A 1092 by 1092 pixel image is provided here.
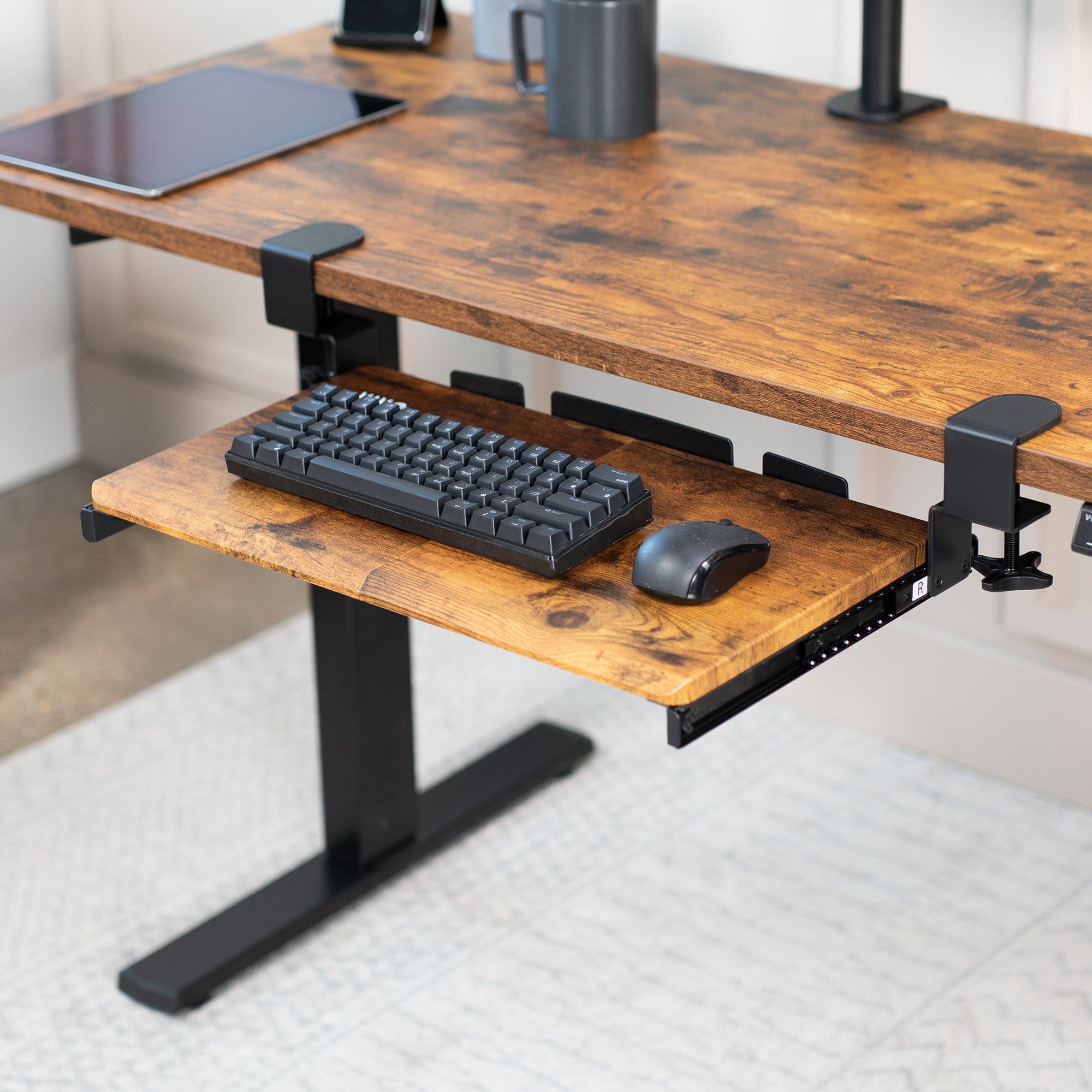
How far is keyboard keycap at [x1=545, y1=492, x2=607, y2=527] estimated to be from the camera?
1.09 meters

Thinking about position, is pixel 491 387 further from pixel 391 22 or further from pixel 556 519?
pixel 391 22

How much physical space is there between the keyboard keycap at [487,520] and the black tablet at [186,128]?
0.57 metres

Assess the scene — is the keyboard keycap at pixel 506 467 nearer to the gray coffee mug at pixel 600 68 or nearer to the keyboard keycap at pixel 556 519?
the keyboard keycap at pixel 556 519

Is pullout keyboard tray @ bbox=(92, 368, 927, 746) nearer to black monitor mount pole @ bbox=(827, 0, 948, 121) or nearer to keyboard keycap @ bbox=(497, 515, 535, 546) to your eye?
keyboard keycap @ bbox=(497, 515, 535, 546)

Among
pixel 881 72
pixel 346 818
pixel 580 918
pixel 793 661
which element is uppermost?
pixel 881 72

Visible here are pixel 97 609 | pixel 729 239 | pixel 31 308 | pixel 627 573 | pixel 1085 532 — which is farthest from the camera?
pixel 31 308

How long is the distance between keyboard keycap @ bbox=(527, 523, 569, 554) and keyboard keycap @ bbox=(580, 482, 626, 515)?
46 mm

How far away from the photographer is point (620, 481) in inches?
44.4

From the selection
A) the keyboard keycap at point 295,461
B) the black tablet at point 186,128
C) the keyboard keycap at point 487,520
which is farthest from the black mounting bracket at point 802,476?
the black tablet at point 186,128

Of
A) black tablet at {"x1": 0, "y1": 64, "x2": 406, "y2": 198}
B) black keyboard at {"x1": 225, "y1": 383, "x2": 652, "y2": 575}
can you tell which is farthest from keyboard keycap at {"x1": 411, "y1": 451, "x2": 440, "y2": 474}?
black tablet at {"x1": 0, "y1": 64, "x2": 406, "y2": 198}

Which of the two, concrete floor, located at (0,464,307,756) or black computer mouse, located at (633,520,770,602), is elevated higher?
black computer mouse, located at (633,520,770,602)

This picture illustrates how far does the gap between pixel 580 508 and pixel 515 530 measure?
0.05 meters

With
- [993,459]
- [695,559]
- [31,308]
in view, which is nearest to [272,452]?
[695,559]

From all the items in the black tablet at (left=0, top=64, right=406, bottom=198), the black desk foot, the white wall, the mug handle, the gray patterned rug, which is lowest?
the gray patterned rug
